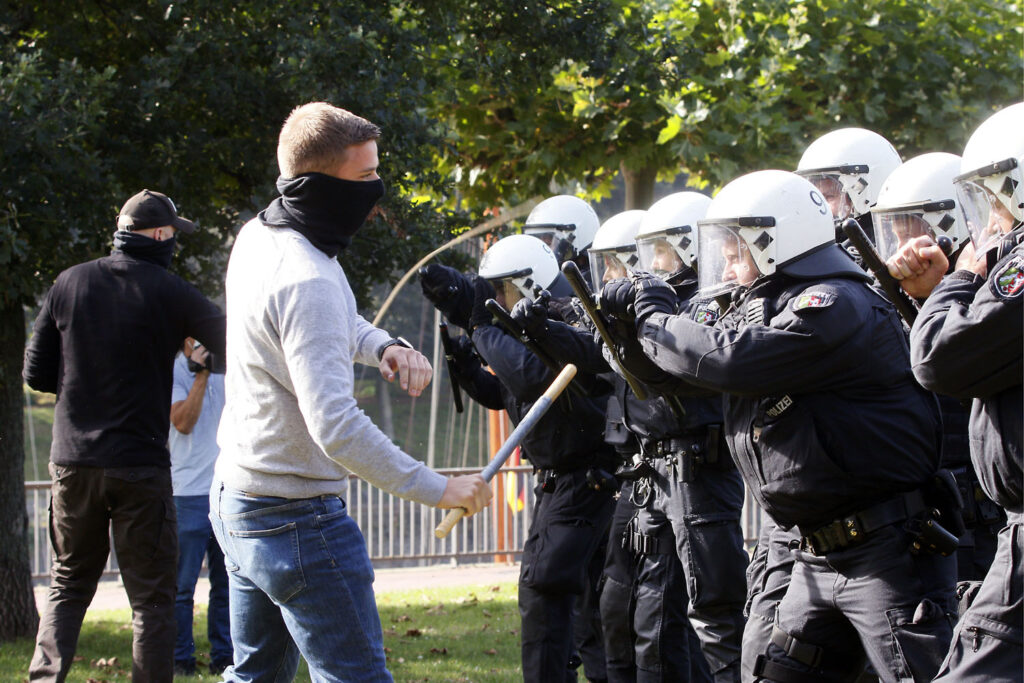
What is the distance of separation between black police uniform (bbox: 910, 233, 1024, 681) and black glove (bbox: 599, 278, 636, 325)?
1344 mm

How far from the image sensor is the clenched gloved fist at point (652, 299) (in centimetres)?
410

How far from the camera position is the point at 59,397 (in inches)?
194

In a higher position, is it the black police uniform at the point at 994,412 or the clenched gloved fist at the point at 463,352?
the clenched gloved fist at the point at 463,352

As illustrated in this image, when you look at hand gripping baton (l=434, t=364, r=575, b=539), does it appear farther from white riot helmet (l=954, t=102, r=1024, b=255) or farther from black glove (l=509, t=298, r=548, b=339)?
white riot helmet (l=954, t=102, r=1024, b=255)

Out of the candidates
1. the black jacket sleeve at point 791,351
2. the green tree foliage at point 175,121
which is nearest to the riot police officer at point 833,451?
the black jacket sleeve at point 791,351

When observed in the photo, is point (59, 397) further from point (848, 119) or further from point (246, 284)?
point (848, 119)

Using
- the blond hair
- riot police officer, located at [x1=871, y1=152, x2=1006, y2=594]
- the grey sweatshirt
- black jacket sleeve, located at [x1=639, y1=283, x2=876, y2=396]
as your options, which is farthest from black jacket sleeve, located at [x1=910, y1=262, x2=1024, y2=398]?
the blond hair

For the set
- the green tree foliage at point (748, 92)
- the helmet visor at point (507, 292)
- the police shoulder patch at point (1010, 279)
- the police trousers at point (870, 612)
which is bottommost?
the police trousers at point (870, 612)

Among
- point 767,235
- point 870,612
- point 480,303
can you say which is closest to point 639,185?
point 480,303

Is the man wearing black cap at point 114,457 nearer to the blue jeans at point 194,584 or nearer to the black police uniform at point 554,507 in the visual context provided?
the black police uniform at point 554,507

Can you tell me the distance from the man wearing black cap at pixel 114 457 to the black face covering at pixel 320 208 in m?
1.75

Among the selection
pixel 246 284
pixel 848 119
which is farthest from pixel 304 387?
pixel 848 119

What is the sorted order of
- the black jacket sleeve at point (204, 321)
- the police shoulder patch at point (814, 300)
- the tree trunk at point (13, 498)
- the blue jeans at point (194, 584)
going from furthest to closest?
the tree trunk at point (13, 498), the blue jeans at point (194, 584), the black jacket sleeve at point (204, 321), the police shoulder patch at point (814, 300)

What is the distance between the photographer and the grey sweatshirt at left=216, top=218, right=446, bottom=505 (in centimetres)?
299
